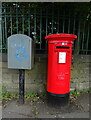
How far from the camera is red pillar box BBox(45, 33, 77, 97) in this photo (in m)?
2.20

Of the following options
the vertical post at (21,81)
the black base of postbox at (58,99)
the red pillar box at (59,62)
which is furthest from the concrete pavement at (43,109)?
the red pillar box at (59,62)

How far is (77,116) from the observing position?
7.54 feet

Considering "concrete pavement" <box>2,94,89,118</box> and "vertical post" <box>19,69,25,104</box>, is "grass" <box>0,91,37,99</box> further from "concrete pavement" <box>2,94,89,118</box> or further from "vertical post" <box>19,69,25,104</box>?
"vertical post" <box>19,69,25,104</box>

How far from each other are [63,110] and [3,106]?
1446 millimetres

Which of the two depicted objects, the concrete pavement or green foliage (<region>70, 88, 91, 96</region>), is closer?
the concrete pavement

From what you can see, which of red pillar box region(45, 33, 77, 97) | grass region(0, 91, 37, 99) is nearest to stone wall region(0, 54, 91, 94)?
grass region(0, 91, 37, 99)

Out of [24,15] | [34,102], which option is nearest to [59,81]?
[34,102]

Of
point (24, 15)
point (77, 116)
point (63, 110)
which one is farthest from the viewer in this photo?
point (24, 15)

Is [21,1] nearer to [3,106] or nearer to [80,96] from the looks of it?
[3,106]

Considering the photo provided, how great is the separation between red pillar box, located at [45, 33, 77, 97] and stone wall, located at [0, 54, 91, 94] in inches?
27.9

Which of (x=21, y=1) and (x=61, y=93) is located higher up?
(x=21, y=1)

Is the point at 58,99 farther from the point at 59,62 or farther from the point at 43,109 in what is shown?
the point at 59,62

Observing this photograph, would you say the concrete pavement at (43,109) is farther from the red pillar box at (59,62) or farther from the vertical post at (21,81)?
the red pillar box at (59,62)

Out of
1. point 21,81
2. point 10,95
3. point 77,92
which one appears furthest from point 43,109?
point 77,92
